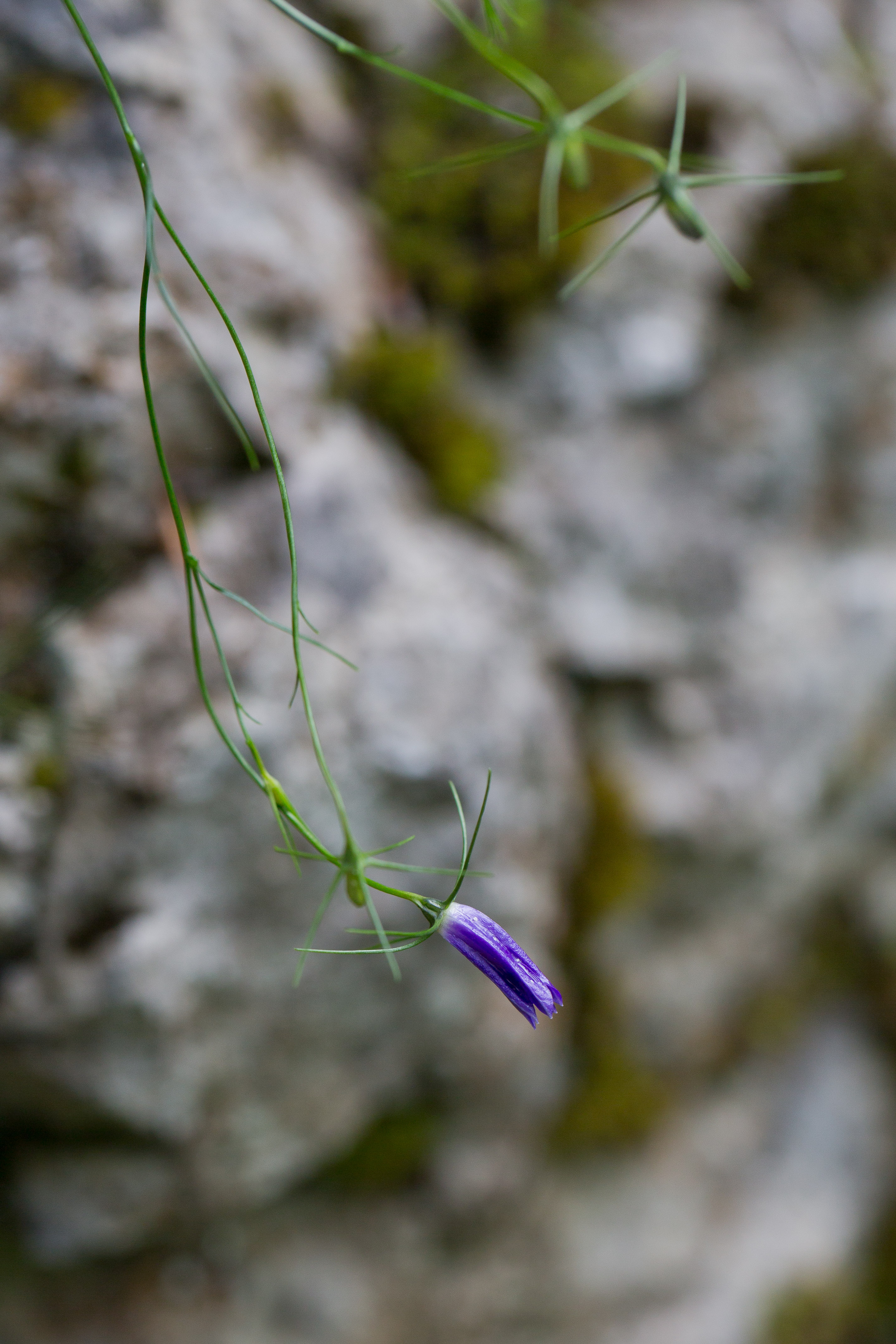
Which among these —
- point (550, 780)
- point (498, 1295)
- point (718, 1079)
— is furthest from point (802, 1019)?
point (550, 780)

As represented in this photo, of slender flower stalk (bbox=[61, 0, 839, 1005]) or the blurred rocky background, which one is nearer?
slender flower stalk (bbox=[61, 0, 839, 1005])

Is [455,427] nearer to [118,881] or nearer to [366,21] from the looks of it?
[366,21]

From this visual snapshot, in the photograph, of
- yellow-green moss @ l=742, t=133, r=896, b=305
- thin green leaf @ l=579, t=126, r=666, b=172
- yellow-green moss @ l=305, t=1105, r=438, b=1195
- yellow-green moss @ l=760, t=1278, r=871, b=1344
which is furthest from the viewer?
yellow-green moss @ l=760, t=1278, r=871, b=1344

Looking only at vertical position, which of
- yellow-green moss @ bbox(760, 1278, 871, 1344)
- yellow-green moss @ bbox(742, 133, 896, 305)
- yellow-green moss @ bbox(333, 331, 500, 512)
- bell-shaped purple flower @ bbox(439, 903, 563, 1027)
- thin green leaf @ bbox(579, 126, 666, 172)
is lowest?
yellow-green moss @ bbox(760, 1278, 871, 1344)

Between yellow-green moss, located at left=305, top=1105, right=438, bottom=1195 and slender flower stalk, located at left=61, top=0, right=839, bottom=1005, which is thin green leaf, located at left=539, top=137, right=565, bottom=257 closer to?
slender flower stalk, located at left=61, top=0, right=839, bottom=1005

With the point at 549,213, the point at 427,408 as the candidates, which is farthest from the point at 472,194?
the point at 427,408

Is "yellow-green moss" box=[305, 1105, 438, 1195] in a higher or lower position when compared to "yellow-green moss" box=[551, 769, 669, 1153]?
lower

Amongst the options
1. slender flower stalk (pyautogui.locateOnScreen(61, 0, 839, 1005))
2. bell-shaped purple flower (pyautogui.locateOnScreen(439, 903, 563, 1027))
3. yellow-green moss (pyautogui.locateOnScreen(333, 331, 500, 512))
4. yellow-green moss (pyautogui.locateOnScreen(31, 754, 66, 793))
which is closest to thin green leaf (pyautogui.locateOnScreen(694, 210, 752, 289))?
slender flower stalk (pyautogui.locateOnScreen(61, 0, 839, 1005))
